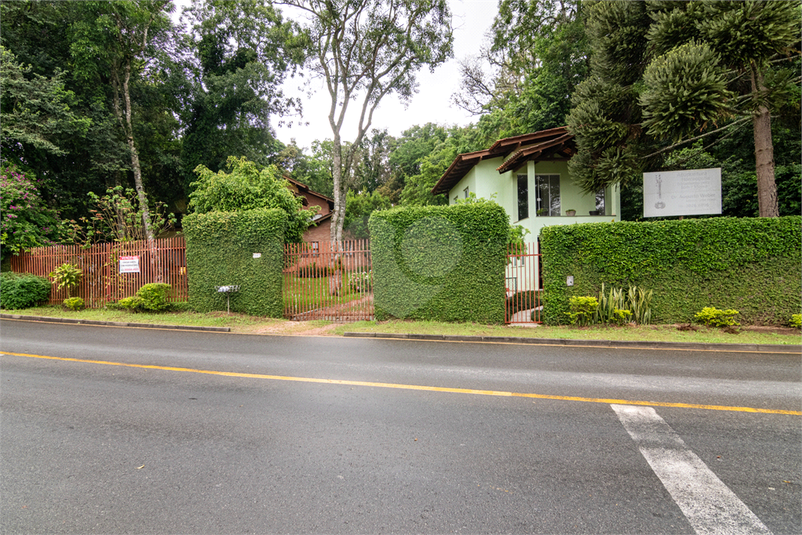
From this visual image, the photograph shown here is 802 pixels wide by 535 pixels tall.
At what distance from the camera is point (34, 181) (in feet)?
54.9

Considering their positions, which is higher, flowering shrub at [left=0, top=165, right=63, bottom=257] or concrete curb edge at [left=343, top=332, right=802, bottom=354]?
flowering shrub at [left=0, top=165, right=63, bottom=257]

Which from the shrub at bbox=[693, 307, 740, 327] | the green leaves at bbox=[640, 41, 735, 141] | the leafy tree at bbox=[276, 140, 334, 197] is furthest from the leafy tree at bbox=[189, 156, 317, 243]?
the leafy tree at bbox=[276, 140, 334, 197]

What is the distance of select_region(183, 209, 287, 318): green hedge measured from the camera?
38.8 ft

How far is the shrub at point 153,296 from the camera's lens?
41.0 feet

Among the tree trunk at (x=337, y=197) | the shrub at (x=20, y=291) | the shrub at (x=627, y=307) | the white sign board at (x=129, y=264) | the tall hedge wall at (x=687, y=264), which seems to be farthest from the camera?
the tree trunk at (x=337, y=197)

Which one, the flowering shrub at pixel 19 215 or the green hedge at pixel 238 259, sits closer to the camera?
the green hedge at pixel 238 259

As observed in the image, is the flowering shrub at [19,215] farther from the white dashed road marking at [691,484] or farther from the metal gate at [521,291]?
the white dashed road marking at [691,484]

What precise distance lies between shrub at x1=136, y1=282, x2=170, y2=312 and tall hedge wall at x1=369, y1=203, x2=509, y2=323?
7361 mm

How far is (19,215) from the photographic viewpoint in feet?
51.6

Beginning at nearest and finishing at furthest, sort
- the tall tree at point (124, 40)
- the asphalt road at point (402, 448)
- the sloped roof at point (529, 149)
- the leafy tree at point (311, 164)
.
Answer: the asphalt road at point (402, 448) → the sloped roof at point (529, 149) → the tall tree at point (124, 40) → the leafy tree at point (311, 164)

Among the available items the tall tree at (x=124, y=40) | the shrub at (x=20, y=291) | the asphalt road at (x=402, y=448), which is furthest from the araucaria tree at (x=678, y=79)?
the shrub at (x=20, y=291)

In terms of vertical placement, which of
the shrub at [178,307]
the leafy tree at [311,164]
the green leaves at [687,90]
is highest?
the leafy tree at [311,164]

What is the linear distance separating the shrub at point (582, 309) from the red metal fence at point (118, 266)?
1231 cm

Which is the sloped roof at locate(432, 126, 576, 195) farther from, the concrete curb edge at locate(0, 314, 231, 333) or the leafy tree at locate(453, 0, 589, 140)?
the concrete curb edge at locate(0, 314, 231, 333)
